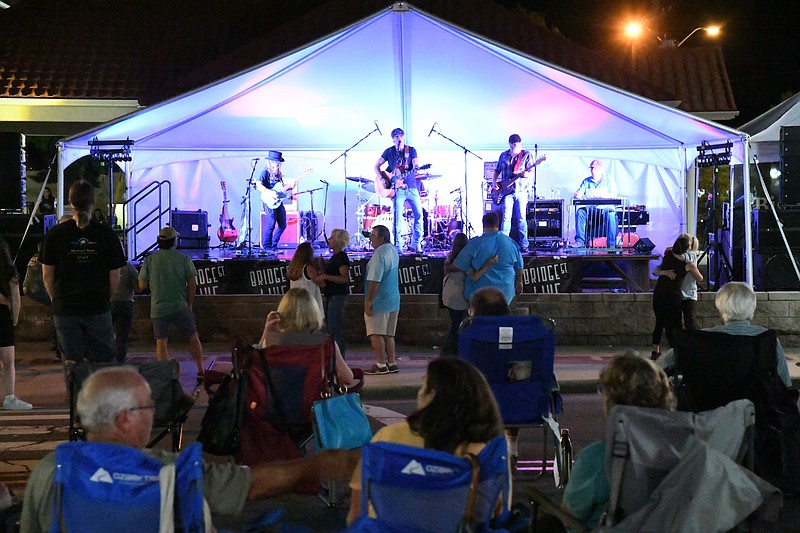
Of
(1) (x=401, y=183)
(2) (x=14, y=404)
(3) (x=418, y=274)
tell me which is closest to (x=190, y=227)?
(1) (x=401, y=183)

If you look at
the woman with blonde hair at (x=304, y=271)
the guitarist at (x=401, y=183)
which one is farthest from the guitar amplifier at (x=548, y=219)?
the woman with blonde hair at (x=304, y=271)

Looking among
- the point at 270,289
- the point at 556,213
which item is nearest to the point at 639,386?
the point at 270,289

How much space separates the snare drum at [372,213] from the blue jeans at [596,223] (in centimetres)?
363

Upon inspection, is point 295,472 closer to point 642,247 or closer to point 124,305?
point 124,305

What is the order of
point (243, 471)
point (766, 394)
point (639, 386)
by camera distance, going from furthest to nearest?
point (766, 394)
point (639, 386)
point (243, 471)

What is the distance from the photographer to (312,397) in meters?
5.36

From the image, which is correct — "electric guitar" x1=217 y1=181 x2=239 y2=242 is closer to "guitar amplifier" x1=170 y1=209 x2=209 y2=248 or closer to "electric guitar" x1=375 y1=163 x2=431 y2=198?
"guitar amplifier" x1=170 y1=209 x2=209 y2=248

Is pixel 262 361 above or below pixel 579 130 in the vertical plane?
below

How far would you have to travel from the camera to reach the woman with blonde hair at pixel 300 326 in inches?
229

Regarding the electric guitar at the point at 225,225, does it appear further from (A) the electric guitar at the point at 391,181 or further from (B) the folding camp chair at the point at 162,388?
(B) the folding camp chair at the point at 162,388

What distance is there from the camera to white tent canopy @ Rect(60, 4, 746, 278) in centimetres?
1334

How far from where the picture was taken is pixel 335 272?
9633mm

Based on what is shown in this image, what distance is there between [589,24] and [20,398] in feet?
113

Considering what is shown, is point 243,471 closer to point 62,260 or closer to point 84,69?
point 62,260
